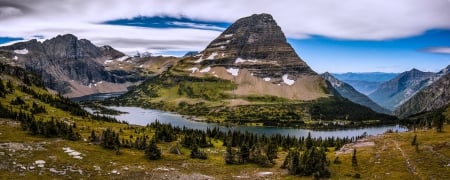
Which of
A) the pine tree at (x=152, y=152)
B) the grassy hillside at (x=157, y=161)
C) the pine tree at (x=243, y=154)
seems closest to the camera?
the grassy hillside at (x=157, y=161)

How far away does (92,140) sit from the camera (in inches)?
5541

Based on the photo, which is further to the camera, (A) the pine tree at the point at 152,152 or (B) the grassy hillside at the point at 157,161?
(A) the pine tree at the point at 152,152

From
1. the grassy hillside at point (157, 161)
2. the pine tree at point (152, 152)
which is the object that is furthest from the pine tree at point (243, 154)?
the pine tree at point (152, 152)

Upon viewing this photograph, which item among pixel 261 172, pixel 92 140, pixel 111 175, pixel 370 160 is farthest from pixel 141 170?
pixel 370 160

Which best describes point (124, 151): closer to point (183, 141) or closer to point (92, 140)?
point (92, 140)

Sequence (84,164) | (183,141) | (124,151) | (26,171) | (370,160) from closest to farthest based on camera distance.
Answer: (26,171)
(84,164)
(370,160)
(124,151)
(183,141)

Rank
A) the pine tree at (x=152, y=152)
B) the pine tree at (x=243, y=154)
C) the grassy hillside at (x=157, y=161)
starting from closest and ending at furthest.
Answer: the grassy hillside at (x=157, y=161), the pine tree at (x=152, y=152), the pine tree at (x=243, y=154)

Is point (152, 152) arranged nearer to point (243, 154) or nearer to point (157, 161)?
point (157, 161)

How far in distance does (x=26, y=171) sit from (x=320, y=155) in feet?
229

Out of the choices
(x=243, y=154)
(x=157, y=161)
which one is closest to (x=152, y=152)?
(x=157, y=161)

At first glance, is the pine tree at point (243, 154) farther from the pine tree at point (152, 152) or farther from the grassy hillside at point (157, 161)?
the pine tree at point (152, 152)

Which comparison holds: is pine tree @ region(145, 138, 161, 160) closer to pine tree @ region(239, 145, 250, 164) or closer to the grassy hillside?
the grassy hillside

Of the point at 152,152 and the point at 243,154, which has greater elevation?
the point at 152,152

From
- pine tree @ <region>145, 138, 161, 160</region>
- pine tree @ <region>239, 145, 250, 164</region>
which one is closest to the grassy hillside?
pine tree @ <region>239, 145, 250, 164</region>
